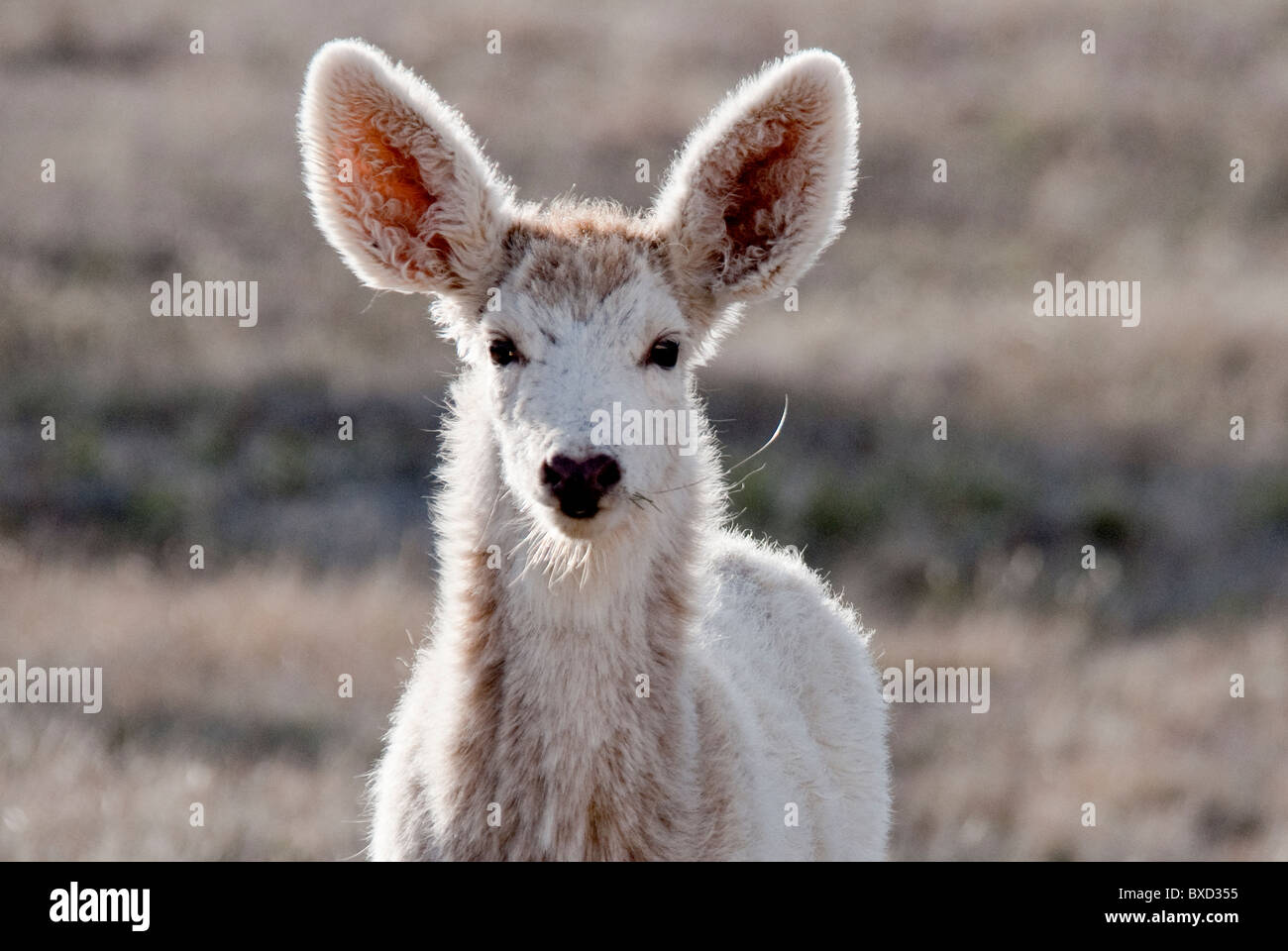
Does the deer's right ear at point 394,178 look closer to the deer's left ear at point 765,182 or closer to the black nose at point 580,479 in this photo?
the deer's left ear at point 765,182

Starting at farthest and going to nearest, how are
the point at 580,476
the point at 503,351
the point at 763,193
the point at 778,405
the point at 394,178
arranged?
the point at 778,405, the point at 763,193, the point at 394,178, the point at 503,351, the point at 580,476

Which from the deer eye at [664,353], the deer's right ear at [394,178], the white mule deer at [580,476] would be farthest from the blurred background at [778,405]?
the deer eye at [664,353]

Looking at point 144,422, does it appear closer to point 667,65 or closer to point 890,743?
point 890,743

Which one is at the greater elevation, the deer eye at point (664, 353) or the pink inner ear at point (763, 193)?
the pink inner ear at point (763, 193)

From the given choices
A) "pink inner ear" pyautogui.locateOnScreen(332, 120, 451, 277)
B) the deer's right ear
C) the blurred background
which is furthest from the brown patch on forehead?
the blurred background

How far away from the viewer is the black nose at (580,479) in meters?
4.84

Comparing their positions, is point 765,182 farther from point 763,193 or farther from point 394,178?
point 394,178

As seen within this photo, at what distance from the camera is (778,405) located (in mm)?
17625

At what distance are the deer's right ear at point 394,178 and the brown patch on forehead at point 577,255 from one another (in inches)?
4.9

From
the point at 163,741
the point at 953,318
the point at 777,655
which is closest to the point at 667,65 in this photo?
the point at 953,318

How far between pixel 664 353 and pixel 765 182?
2.46ft

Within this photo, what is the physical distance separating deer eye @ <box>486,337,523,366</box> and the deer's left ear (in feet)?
2.20

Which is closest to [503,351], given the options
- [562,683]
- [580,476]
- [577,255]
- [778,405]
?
[577,255]

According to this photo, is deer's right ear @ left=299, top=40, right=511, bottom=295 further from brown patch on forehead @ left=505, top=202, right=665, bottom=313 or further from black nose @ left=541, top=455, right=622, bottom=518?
black nose @ left=541, top=455, right=622, bottom=518
